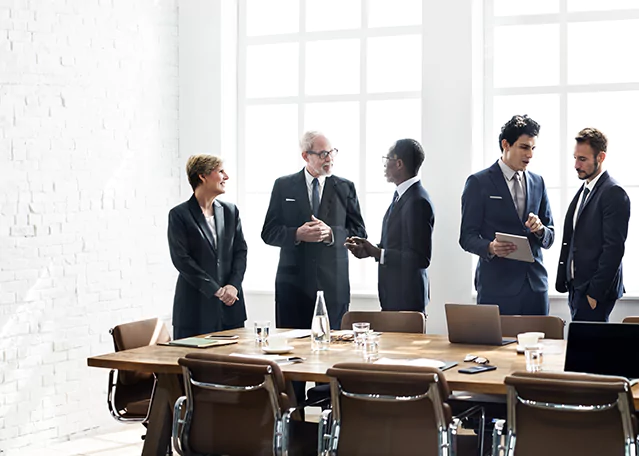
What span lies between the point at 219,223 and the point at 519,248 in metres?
1.92

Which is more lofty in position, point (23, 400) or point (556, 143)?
point (556, 143)

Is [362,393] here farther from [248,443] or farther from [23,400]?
[23,400]

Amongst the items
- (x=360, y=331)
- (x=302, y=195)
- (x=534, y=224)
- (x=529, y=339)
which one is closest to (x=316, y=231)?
(x=302, y=195)

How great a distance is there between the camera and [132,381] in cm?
514

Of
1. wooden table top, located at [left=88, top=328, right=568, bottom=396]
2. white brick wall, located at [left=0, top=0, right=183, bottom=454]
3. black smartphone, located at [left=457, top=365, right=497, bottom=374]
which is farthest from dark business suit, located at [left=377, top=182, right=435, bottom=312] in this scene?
black smartphone, located at [left=457, top=365, right=497, bottom=374]

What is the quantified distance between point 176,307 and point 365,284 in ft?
4.22

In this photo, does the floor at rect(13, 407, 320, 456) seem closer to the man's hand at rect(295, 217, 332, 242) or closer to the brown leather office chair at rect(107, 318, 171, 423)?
the brown leather office chair at rect(107, 318, 171, 423)

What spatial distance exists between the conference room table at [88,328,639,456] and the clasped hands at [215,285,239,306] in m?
1.17

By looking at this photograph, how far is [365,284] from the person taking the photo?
6.44m

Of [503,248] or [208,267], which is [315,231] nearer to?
[208,267]

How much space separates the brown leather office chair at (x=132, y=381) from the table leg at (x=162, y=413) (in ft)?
1.03

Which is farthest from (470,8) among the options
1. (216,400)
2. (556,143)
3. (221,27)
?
(216,400)

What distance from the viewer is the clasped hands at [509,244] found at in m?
5.71

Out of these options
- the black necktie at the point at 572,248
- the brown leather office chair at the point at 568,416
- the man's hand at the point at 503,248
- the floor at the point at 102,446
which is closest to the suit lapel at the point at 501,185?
the man's hand at the point at 503,248
